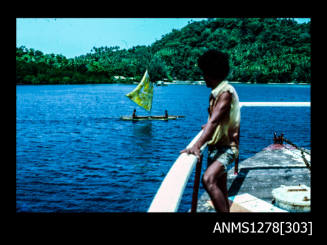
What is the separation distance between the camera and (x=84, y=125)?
170 ft

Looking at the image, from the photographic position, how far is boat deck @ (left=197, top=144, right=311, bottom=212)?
539 centimetres

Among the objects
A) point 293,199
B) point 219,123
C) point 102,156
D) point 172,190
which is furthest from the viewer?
point 102,156

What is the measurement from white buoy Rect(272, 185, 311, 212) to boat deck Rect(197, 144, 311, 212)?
16cm

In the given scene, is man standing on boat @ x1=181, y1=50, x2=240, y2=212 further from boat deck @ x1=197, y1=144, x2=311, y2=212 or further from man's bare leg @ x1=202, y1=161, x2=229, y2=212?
boat deck @ x1=197, y1=144, x2=311, y2=212

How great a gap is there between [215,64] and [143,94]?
5094 centimetres

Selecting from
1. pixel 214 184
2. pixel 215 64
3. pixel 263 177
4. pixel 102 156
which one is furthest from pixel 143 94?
pixel 214 184

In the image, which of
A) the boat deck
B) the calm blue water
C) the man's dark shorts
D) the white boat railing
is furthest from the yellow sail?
the white boat railing

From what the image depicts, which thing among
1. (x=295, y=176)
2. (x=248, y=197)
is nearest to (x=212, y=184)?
(x=248, y=197)

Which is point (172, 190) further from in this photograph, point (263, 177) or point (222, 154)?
point (263, 177)

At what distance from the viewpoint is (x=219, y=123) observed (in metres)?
3.02
